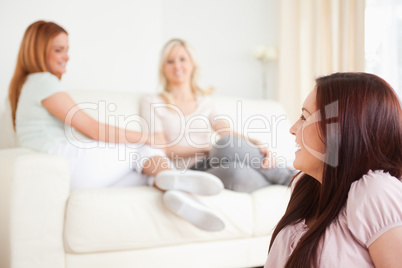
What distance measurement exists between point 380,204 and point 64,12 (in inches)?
104

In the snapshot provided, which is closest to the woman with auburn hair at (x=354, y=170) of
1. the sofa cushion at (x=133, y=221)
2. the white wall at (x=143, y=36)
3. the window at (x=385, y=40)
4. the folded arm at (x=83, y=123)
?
the sofa cushion at (x=133, y=221)

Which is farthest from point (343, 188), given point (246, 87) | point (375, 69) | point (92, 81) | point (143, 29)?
point (246, 87)

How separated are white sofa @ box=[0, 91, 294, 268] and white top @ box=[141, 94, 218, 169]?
1.86 ft

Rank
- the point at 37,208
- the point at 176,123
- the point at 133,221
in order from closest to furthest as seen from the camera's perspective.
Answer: the point at 37,208
the point at 133,221
the point at 176,123

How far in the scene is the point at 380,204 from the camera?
0.73 m

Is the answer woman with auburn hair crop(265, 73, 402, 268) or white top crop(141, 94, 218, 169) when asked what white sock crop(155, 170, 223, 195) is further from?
woman with auburn hair crop(265, 73, 402, 268)

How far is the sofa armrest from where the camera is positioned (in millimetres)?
1513

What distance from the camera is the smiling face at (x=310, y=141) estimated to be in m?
0.86

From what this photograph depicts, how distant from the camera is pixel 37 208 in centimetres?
154

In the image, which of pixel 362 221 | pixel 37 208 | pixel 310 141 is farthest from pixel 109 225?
pixel 362 221

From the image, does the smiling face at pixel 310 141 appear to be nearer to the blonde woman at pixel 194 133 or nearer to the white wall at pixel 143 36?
the blonde woman at pixel 194 133

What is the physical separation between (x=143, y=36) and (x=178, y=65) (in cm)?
93

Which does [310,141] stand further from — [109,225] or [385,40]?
[385,40]

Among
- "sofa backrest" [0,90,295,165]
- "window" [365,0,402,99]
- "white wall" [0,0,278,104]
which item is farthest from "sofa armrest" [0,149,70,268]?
"window" [365,0,402,99]
